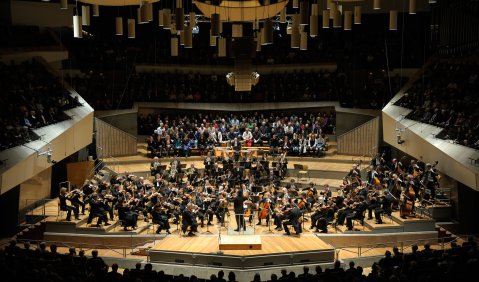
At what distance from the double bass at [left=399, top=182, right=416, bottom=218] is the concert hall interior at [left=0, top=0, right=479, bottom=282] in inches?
1.5

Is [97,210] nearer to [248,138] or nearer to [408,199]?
[408,199]

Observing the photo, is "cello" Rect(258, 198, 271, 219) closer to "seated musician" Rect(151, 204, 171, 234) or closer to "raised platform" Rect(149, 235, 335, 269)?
"raised platform" Rect(149, 235, 335, 269)

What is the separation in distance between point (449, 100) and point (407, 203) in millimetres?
3651

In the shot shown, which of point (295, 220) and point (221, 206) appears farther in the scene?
point (221, 206)

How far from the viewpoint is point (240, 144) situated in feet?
71.9

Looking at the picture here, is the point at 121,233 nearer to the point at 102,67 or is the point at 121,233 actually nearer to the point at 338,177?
the point at 338,177

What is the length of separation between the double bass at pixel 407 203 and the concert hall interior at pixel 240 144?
0.04m

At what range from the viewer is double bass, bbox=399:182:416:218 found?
15.9 m

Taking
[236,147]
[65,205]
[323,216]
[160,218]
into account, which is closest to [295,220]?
[323,216]

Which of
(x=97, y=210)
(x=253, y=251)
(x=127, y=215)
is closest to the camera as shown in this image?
(x=253, y=251)

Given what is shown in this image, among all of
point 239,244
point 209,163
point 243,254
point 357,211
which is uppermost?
point 209,163

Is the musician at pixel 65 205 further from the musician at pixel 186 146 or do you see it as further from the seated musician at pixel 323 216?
the musician at pixel 186 146

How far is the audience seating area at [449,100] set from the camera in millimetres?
15651

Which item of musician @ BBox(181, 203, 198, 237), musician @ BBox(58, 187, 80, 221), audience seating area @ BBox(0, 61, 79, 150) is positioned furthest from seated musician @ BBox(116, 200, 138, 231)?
audience seating area @ BBox(0, 61, 79, 150)
